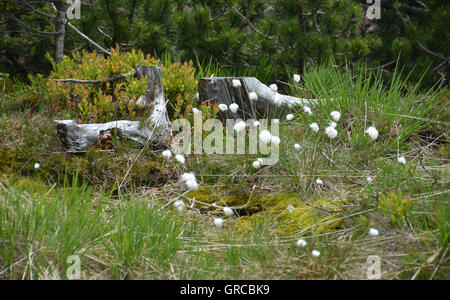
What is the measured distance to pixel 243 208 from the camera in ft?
12.3

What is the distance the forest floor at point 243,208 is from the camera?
8.18 ft

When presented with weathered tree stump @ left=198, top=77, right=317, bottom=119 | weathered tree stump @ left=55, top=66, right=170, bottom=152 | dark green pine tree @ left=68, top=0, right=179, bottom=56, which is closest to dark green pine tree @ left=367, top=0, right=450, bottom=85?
weathered tree stump @ left=198, top=77, right=317, bottom=119

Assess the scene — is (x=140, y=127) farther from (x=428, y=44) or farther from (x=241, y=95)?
(x=428, y=44)

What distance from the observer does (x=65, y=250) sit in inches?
96.7

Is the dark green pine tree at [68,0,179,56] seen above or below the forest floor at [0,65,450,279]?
above

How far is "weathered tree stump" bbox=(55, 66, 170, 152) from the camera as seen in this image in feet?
13.1

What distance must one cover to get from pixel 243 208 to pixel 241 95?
163 centimetres

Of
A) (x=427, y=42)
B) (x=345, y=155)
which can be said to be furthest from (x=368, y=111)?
(x=427, y=42)

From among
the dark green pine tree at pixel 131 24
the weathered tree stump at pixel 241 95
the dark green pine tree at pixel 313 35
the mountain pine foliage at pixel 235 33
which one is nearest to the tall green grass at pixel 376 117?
the weathered tree stump at pixel 241 95

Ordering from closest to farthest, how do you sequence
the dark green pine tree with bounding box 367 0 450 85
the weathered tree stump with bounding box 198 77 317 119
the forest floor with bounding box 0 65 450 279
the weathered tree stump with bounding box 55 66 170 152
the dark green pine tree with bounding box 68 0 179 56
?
the forest floor with bounding box 0 65 450 279 < the weathered tree stump with bounding box 55 66 170 152 < the weathered tree stump with bounding box 198 77 317 119 < the dark green pine tree with bounding box 68 0 179 56 < the dark green pine tree with bounding box 367 0 450 85

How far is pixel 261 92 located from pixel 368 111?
49.1 inches

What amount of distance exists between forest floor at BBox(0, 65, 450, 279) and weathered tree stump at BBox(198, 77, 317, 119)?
417 millimetres

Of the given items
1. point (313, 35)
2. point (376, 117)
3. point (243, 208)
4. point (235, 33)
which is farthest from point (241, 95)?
point (313, 35)

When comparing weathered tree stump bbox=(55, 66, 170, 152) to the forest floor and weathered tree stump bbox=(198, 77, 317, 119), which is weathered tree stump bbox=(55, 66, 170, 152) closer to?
the forest floor
